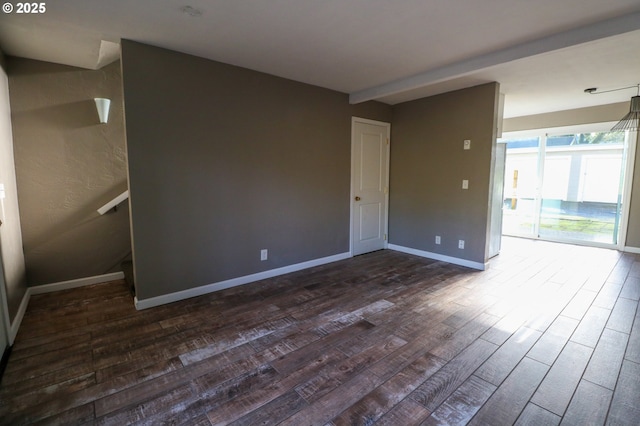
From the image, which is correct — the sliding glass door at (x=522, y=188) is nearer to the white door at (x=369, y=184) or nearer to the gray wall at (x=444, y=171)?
the gray wall at (x=444, y=171)

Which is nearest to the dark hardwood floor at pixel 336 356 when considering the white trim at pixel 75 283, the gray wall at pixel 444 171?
the white trim at pixel 75 283

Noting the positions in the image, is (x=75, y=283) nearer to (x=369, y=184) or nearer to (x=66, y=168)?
(x=66, y=168)

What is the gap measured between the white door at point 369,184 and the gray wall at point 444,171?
0.55 ft

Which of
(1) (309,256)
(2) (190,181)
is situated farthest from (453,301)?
(2) (190,181)

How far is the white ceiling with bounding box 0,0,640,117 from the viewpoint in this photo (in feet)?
7.01

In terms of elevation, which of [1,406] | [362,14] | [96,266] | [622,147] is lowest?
[1,406]

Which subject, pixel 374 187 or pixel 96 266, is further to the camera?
pixel 374 187

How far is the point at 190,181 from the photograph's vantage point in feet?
10.2

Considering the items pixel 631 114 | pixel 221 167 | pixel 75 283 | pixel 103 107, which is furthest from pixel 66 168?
pixel 631 114

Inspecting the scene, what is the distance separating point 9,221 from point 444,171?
197 inches

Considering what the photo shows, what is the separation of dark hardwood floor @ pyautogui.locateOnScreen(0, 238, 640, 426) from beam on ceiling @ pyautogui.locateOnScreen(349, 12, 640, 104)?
A: 2.38 m

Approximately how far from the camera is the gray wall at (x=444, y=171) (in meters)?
3.99

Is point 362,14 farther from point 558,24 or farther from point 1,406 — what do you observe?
point 1,406

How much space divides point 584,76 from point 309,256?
160 inches
